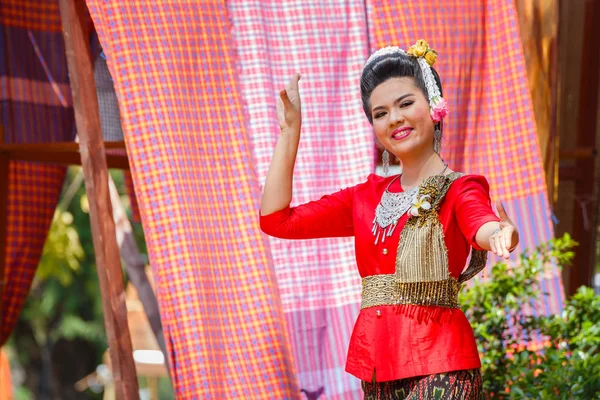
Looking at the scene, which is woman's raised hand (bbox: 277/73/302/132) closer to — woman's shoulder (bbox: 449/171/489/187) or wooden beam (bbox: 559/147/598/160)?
woman's shoulder (bbox: 449/171/489/187)

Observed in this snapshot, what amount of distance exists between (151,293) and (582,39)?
2948 mm

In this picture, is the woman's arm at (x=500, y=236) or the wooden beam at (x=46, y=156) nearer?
the woman's arm at (x=500, y=236)

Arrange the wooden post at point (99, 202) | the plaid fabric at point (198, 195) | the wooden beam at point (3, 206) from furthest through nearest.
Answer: the wooden beam at point (3, 206) < the wooden post at point (99, 202) < the plaid fabric at point (198, 195)

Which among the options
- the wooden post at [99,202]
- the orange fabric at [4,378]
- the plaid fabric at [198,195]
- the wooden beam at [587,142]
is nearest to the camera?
the plaid fabric at [198,195]

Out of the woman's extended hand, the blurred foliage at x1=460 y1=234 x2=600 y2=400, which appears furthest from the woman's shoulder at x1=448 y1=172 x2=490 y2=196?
the blurred foliage at x1=460 y1=234 x2=600 y2=400

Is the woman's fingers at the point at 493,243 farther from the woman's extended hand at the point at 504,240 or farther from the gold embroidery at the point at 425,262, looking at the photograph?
the gold embroidery at the point at 425,262

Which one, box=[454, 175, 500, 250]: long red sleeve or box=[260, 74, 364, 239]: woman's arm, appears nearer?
box=[454, 175, 500, 250]: long red sleeve

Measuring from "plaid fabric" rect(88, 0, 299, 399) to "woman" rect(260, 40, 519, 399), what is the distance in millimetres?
922

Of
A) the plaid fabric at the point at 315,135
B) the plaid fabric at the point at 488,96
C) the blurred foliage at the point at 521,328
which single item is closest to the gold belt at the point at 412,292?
the blurred foliage at the point at 521,328

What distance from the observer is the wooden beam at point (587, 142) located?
5.11 m

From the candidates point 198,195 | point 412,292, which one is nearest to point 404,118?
point 412,292

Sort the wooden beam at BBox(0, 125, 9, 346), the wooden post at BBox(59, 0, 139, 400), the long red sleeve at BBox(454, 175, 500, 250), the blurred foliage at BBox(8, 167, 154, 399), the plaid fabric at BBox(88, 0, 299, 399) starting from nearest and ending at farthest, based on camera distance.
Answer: the long red sleeve at BBox(454, 175, 500, 250) < the plaid fabric at BBox(88, 0, 299, 399) < the wooden post at BBox(59, 0, 139, 400) < the wooden beam at BBox(0, 125, 9, 346) < the blurred foliage at BBox(8, 167, 154, 399)

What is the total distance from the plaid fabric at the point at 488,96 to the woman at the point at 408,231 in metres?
1.34

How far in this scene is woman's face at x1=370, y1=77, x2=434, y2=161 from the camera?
86.2 inches
